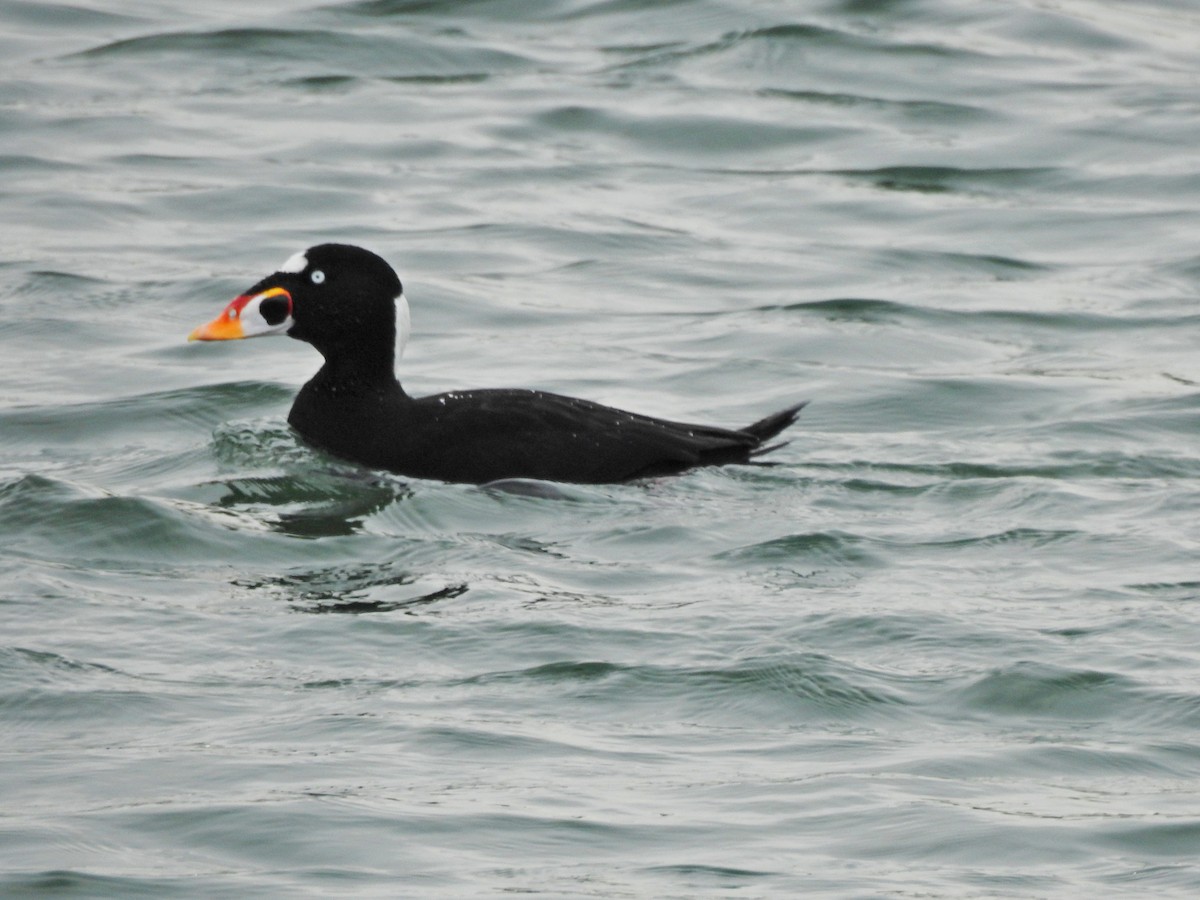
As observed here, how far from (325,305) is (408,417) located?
0.68m

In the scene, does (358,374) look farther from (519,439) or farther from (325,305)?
(519,439)

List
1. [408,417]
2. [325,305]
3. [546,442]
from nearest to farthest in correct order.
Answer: [546,442] → [408,417] → [325,305]

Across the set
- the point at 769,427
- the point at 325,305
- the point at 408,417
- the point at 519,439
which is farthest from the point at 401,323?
the point at 769,427

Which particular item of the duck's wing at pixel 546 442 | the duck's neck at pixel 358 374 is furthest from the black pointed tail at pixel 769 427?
the duck's neck at pixel 358 374

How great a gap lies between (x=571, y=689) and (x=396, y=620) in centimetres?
80

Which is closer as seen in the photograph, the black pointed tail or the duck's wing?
the duck's wing

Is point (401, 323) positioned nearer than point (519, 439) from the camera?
No

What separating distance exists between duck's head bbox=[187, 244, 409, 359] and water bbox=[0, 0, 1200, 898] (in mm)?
493

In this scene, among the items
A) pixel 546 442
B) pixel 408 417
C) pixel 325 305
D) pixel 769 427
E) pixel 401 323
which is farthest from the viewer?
pixel 401 323

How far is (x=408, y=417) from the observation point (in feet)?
29.0

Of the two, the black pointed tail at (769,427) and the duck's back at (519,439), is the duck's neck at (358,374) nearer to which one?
the duck's back at (519,439)

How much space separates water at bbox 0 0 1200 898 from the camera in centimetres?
572

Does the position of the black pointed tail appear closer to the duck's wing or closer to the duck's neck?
the duck's wing

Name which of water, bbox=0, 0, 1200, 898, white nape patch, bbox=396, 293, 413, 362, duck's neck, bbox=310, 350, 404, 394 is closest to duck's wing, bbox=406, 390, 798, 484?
water, bbox=0, 0, 1200, 898
